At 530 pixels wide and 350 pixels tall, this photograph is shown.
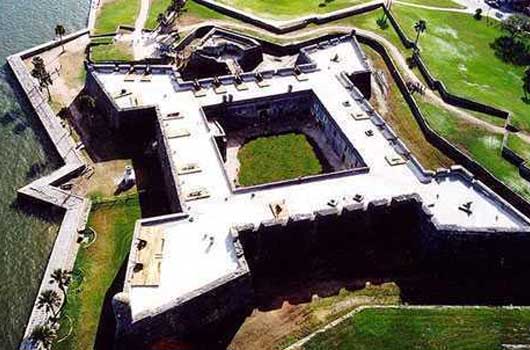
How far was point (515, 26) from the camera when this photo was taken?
11862 cm

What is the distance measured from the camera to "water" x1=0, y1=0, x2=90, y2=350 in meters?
60.3

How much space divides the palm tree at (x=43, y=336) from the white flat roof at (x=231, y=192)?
8708mm

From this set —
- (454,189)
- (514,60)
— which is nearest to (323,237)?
(454,189)

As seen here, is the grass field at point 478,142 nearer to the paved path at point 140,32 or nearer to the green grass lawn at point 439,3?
the green grass lawn at point 439,3

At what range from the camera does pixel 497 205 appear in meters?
67.5

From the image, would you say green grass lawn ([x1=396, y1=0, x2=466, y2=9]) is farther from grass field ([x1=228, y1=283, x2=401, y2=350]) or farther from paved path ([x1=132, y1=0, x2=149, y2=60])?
grass field ([x1=228, y1=283, x2=401, y2=350])

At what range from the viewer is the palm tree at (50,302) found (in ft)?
180

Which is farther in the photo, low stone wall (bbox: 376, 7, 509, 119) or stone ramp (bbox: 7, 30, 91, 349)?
low stone wall (bbox: 376, 7, 509, 119)

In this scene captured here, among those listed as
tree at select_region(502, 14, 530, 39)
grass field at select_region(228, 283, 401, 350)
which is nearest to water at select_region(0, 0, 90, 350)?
grass field at select_region(228, 283, 401, 350)

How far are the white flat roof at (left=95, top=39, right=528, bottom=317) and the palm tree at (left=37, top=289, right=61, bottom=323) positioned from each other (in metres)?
8.33

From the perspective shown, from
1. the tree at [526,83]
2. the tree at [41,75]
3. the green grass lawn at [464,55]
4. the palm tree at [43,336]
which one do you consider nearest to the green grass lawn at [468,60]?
the green grass lawn at [464,55]

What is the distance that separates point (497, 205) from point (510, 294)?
10.5 meters

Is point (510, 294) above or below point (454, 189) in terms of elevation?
below

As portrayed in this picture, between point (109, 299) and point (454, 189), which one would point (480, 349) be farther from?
point (109, 299)
